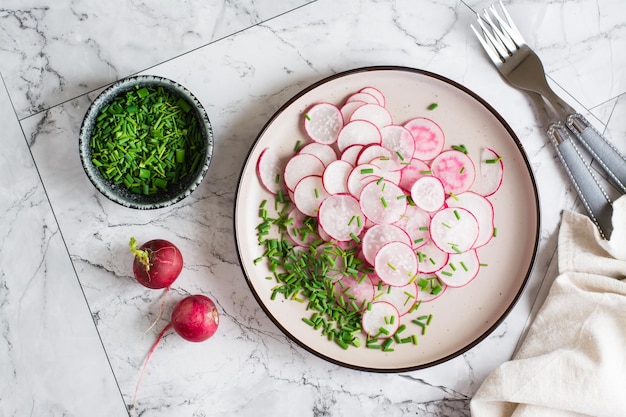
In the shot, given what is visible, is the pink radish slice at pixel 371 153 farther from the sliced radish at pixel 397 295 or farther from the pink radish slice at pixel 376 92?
the sliced radish at pixel 397 295

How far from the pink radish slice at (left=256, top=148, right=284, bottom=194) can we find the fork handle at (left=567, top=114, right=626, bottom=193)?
73cm

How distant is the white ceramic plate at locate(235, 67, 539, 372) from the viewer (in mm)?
1393

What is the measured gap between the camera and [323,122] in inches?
55.2

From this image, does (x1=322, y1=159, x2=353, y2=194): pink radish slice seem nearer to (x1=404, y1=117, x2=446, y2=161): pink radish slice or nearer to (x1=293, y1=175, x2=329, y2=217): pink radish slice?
(x1=293, y1=175, x2=329, y2=217): pink radish slice

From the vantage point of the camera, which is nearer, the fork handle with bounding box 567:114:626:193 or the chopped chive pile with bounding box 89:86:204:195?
the chopped chive pile with bounding box 89:86:204:195

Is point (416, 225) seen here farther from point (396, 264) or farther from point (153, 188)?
point (153, 188)

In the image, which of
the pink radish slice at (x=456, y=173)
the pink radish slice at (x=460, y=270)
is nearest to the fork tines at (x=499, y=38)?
the pink radish slice at (x=456, y=173)

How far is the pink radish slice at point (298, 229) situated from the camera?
1.40m

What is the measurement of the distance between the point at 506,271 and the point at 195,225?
77 cm

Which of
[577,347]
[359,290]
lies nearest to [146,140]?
[359,290]

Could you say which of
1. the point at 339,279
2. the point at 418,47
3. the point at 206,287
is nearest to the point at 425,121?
the point at 418,47

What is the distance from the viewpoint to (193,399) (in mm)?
1456

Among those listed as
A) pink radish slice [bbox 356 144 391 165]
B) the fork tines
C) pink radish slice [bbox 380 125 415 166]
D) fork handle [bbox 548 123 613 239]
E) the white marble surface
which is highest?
the fork tines

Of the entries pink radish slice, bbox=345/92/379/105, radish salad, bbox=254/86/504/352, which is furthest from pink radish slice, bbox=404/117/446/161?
pink radish slice, bbox=345/92/379/105
